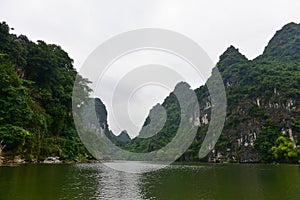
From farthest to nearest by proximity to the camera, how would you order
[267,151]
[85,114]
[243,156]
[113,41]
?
[243,156] → [267,151] → [85,114] → [113,41]

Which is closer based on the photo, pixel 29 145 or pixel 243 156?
pixel 29 145

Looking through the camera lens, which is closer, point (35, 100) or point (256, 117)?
point (35, 100)

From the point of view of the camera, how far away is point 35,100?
39.8 m

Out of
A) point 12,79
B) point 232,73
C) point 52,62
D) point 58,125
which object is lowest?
point 58,125

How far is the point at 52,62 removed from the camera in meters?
44.7

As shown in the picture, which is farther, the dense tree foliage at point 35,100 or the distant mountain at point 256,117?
the distant mountain at point 256,117

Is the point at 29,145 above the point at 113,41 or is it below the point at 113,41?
below

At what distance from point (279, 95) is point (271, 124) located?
6980 millimetres

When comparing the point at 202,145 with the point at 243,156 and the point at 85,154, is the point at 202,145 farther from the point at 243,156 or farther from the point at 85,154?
the point at 85,154

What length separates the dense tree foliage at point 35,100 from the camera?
29.5m

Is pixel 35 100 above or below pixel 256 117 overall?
below

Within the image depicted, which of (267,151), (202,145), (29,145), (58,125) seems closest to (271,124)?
(267,151)

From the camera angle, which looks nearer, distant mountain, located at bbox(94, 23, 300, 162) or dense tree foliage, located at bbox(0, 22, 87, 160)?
dense tree foliage, located at bbox(0, 22, 87, 160)

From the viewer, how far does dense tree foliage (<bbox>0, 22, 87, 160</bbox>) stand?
29.5 metres
